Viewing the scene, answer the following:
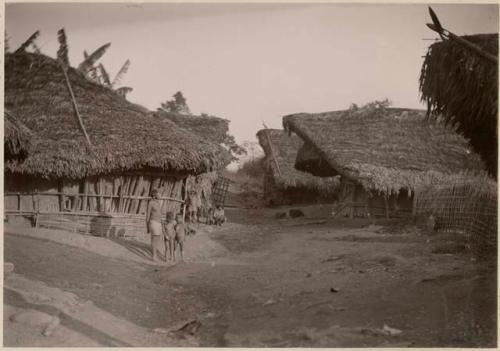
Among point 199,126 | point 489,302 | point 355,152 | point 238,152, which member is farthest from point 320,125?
point 238,152

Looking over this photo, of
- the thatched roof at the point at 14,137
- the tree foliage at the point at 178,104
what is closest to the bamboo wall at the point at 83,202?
Answer: the thatched roof at the point at 14,137

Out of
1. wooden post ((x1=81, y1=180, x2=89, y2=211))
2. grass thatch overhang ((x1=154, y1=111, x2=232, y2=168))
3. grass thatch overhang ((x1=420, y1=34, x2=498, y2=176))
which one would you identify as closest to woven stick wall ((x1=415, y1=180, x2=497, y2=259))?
grass thatch overhang ((x1=420, y1=34, x2=498, y2=176))

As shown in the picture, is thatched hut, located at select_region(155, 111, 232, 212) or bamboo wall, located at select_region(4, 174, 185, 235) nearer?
bamboo wall, located at select_region(4, 174, 185, 235)

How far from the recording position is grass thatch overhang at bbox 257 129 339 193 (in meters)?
22.1

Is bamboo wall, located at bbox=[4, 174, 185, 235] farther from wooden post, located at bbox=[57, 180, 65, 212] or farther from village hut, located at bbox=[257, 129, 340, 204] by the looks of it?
village hut, located at bbox=[257, 129, 340, 204]

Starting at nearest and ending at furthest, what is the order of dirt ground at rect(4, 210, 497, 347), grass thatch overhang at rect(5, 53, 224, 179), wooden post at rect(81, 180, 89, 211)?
dirt ground at rect(4, 210, 497, 347) < grass thatch overhang at rect(5, 53, 224, 179) < wooden post at rect(81, 180, 89, 211)

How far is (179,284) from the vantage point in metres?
7.25

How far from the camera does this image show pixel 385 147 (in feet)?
53.7

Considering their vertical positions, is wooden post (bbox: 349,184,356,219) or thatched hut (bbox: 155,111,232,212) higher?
thatched hut (bbox: 155,111,232,212)

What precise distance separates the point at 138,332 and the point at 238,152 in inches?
1365

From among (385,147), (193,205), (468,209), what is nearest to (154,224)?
(193,205)

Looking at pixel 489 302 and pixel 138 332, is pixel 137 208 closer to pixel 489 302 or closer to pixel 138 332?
pixel 138 332

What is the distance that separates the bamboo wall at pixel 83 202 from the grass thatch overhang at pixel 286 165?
36.5ft

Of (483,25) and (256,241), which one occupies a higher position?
(483,25)
